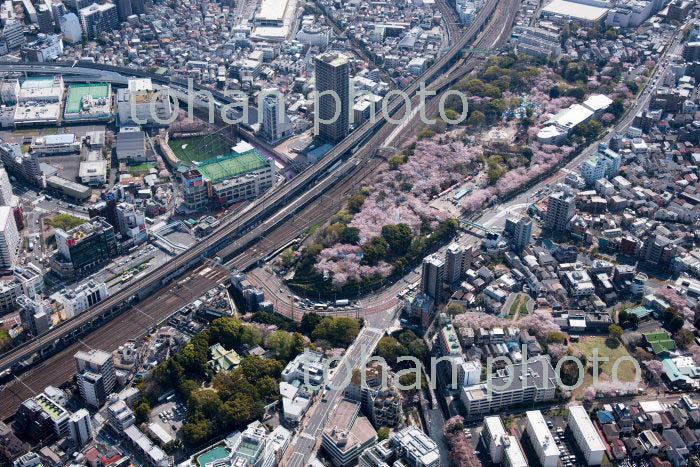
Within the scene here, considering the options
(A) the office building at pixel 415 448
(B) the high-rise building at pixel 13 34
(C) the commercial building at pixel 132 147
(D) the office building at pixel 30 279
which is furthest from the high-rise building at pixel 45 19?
(A) the office building at pixel 415 448

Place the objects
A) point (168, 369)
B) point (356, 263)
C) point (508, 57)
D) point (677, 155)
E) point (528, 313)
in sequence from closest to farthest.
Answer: point (168, 369), point (528, 313), point (356, 263), point (677, 155), point (508, 57)

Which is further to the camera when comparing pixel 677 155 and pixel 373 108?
pixel 373 108

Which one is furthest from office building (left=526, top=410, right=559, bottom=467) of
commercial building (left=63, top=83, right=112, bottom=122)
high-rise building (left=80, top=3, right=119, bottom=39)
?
high-rise building (left=80, top=3, right=119, bottom=39)

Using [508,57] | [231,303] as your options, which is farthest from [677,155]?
[231,303]

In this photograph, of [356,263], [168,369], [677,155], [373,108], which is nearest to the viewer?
[168,369]

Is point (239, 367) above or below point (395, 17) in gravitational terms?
below

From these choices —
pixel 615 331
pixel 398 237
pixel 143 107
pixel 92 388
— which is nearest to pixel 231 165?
pixel 143 107

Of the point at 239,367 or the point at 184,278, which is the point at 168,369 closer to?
the point at 239,367
